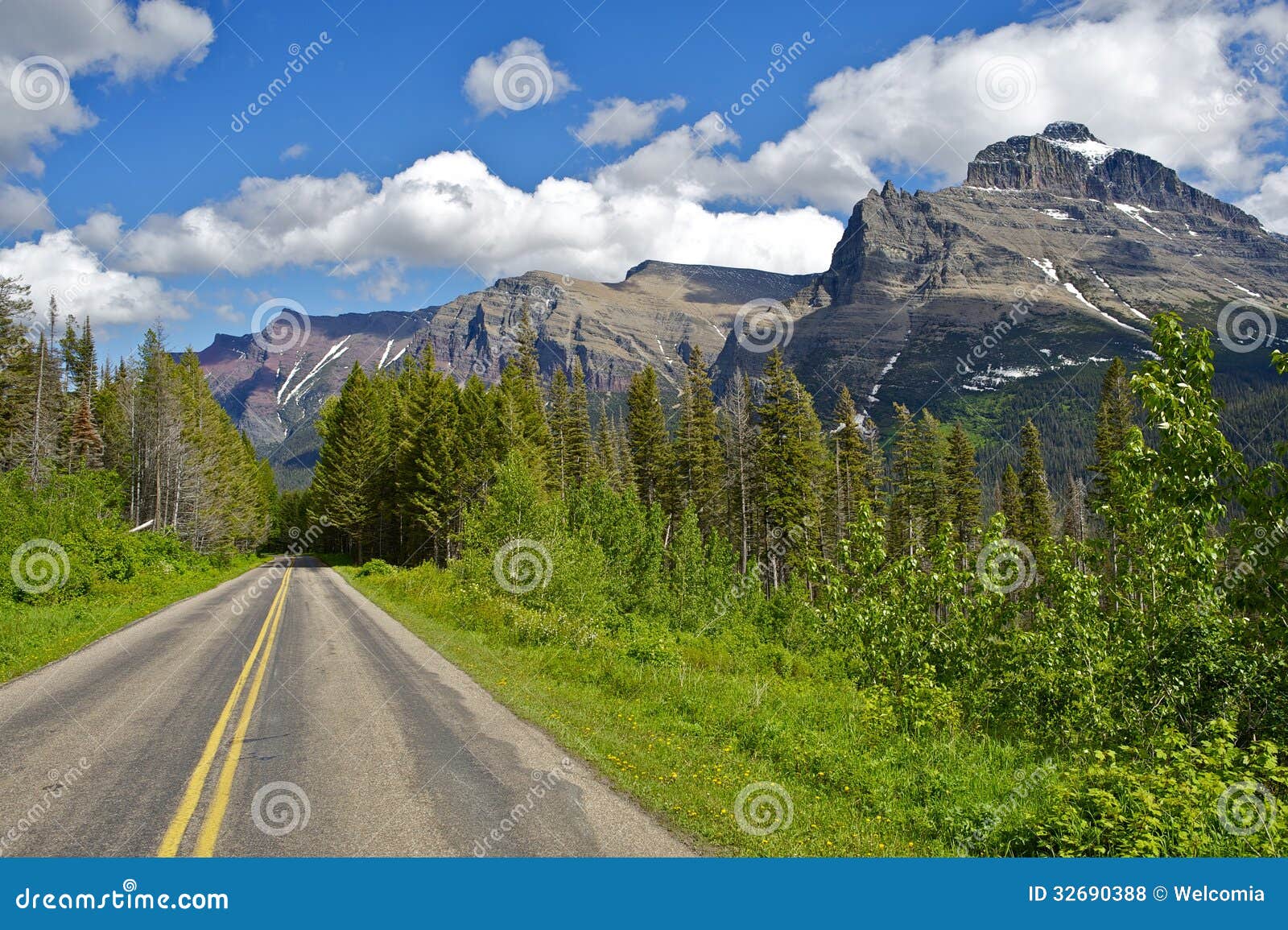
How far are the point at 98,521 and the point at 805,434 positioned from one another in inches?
1486

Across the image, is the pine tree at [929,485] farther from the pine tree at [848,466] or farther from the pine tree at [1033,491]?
the pine tree at [1033,491]

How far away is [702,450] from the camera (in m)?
53.8

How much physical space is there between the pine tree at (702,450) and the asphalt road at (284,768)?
38.9 m

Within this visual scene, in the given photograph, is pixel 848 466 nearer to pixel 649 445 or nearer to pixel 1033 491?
pixel 1033 491

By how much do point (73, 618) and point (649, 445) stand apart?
40.6 metres

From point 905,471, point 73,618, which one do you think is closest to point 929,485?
point 905,471

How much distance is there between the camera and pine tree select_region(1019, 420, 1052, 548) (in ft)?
177

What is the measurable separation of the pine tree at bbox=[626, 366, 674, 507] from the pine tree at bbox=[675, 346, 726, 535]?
5.97 feet

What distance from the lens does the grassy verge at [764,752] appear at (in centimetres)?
727

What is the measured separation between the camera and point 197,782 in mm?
7805

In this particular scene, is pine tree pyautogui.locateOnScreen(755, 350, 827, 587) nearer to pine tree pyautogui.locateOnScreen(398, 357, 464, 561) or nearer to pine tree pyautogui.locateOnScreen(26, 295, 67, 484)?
pine tree pyautogui.locateOnScreen(398, 357, 464, 561)

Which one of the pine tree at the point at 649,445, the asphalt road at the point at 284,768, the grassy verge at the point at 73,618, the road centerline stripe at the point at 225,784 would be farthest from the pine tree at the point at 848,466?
the road centerline stripe at the point at 225,784

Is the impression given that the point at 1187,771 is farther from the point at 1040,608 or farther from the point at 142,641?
the point at 142,641

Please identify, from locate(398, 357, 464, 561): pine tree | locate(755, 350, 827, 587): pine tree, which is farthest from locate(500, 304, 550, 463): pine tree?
locate(755, 350, 827, 587): pine tree
